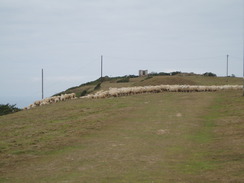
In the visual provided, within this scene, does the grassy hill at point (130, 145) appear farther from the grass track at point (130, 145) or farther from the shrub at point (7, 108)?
the shrub at point (7, 108)

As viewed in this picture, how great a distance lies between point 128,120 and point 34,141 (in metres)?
5.04

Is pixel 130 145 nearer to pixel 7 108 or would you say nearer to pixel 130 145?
pixel 130 145

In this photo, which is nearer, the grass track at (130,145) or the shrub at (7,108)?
the grass track at (130,145)

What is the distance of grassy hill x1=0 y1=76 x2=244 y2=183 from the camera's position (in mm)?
9359

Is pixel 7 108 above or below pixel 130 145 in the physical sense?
above

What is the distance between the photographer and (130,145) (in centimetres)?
1251

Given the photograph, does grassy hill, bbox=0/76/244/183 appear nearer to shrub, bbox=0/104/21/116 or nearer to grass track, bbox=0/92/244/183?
grass track, bbox=0/92/244/183

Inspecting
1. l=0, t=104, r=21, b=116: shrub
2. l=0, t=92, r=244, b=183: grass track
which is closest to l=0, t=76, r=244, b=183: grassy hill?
l=0, t=92, r=244, b=183: grass track

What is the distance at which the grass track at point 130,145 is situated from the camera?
9359 mm

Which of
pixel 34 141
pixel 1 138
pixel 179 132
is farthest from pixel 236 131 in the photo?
pixel 1 138

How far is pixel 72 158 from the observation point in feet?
36.7

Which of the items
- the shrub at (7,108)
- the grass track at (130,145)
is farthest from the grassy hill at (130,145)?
the shrub at (7,108)

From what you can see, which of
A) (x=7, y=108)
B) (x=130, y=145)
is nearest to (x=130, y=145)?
(x=130, y=145)

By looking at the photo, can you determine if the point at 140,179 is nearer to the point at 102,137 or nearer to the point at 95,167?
the point at 95,167
